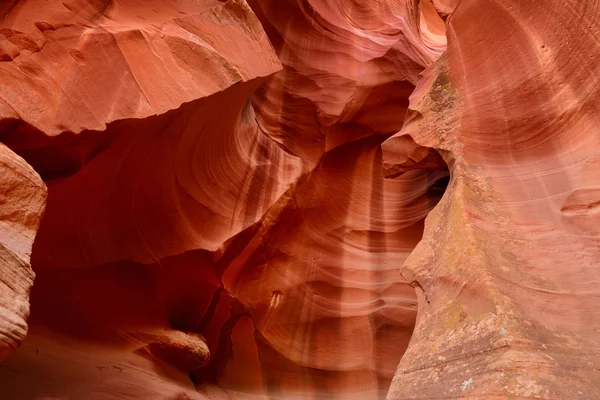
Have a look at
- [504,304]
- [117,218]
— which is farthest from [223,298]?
[504,304]

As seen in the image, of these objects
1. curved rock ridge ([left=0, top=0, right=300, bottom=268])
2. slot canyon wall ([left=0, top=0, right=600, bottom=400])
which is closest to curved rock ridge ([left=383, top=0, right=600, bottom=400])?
slot canyon wall ([left=0, top=0, right=600, bottom=400])

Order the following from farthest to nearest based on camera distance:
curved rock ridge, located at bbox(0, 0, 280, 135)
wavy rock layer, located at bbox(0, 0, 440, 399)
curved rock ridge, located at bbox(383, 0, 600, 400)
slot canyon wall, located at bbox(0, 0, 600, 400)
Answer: wavy rock layer, located at bbox(0, 0, 440, 399) → curved rock ridge, located at bbox(0, 0, 280, 135) → slot canyon wall, located at bbox(0, 0, 600, 400) → curved rock ridge, located at bbox(383, 0, 600, 400)

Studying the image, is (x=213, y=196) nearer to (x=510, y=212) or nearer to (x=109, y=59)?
(x=109, y=59)

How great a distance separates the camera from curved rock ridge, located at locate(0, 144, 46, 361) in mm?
2705

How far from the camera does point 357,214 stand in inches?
282

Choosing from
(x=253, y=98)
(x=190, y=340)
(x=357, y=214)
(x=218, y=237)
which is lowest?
(x=190, y=340)

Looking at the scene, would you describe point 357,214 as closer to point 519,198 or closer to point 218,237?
point 218,237

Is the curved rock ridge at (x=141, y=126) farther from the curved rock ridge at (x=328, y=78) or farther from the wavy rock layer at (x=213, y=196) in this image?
the curved rock ridge at (x=328, y=78)

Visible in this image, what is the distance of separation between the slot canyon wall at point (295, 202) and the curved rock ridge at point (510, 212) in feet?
0.05

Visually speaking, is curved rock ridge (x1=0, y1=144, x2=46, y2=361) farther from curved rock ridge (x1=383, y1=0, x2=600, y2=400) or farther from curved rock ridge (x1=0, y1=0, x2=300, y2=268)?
curved rock ridge (x1=383, y1=0, x2=600, y2=400)

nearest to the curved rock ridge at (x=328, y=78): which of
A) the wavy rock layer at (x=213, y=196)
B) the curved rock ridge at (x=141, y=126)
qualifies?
the wavy rock layer at (x=213, y=196)

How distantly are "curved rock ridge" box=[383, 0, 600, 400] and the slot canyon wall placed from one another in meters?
0.02

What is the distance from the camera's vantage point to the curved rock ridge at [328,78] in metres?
7.47

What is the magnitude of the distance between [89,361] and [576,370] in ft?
12.8
